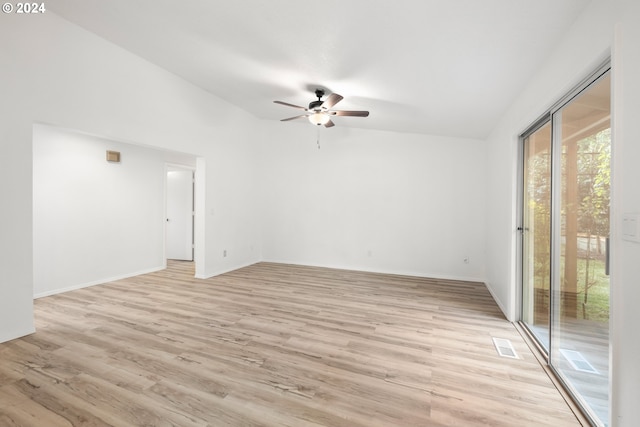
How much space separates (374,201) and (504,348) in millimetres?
3497

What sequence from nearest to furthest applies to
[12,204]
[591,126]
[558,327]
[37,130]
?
[591,126]
[558,327]
[12,204]
[37,130]

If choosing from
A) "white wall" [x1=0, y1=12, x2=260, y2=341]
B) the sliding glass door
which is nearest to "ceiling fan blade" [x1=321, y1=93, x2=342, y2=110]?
the sliding glass door

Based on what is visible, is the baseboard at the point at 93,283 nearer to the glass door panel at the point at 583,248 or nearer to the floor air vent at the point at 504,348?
the floor air vent at the point at 504,348

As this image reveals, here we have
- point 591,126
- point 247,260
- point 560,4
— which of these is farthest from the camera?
point 247,260

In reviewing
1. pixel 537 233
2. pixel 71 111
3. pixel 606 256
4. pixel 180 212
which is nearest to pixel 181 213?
pixel 180 212

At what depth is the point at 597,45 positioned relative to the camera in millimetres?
1547

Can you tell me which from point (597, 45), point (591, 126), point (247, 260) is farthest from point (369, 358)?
point (247, 260)

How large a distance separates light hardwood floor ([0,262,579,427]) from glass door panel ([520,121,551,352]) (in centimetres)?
28

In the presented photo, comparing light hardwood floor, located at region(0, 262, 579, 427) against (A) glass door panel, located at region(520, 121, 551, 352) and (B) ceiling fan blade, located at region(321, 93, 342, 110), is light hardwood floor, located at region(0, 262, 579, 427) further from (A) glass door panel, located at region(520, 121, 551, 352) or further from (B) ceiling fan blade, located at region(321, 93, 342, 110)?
(B) ceiling fan blade, located at region(321, 93, 342, 110)

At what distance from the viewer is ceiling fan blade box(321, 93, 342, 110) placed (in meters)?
3.38

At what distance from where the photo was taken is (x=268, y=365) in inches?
89.4

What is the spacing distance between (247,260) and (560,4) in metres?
5.84

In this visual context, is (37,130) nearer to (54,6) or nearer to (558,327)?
(54,6)

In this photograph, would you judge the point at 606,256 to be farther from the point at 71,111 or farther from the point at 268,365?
the point at 71,111
